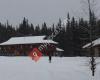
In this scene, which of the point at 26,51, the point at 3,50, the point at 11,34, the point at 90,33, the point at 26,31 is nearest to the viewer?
the point at 90,33

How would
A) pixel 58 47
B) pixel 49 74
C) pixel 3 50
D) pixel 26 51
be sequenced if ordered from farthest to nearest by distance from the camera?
pixel 58 47, pixel 3 50, pixel 26 51, pixel 49 74

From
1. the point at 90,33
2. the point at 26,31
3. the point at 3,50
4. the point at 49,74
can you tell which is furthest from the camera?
the point at 26,31

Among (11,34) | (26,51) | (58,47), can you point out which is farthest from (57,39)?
(11,34)

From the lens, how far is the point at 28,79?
19.1 metres

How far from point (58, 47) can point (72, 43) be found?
751cm

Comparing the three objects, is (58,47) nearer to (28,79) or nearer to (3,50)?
(3,50)

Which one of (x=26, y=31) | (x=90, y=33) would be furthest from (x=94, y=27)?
(x=26, y=31)

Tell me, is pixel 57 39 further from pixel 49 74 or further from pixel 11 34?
pixel 49 74

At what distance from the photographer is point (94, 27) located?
19531 mm

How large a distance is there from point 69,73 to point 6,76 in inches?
195

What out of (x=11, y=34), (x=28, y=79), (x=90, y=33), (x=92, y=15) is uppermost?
(x=11, y=34)

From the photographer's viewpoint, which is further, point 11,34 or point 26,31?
point 26,31

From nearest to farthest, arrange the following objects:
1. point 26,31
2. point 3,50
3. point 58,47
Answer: point 3,50 → point 58,47 → point 26,31

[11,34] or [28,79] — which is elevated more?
[11,34]
